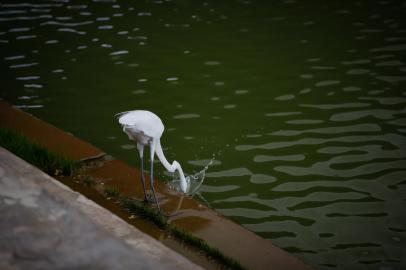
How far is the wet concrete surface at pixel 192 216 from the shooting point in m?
3.71

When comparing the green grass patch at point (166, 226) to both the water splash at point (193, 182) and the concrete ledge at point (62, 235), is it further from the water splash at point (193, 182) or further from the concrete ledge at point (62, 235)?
the water splash at point (193, 182)

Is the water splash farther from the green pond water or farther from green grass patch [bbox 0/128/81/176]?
green grass patch [bbox 0/128/81/176]

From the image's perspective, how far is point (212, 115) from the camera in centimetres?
650

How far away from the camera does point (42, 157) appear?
15.8 ft

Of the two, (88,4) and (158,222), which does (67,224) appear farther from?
(88,4)

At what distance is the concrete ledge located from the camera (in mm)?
3209

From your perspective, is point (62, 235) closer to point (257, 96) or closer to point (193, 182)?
point (193, 182)

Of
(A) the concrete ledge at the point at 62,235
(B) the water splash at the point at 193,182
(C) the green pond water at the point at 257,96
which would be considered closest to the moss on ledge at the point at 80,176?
(A) the concrete ledge at the point at 62,235

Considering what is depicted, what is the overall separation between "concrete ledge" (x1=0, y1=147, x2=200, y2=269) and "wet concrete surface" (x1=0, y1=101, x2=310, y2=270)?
1.84 ft

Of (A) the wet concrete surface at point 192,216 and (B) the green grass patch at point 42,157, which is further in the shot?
(B) the green grass patch at point 42,157

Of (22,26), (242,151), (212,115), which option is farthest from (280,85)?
(22,26)

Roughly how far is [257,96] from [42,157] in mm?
3196

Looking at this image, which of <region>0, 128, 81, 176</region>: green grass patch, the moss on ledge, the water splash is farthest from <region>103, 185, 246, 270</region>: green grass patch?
the water splash

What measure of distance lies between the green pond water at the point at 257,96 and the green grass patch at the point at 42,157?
3.09 feet
